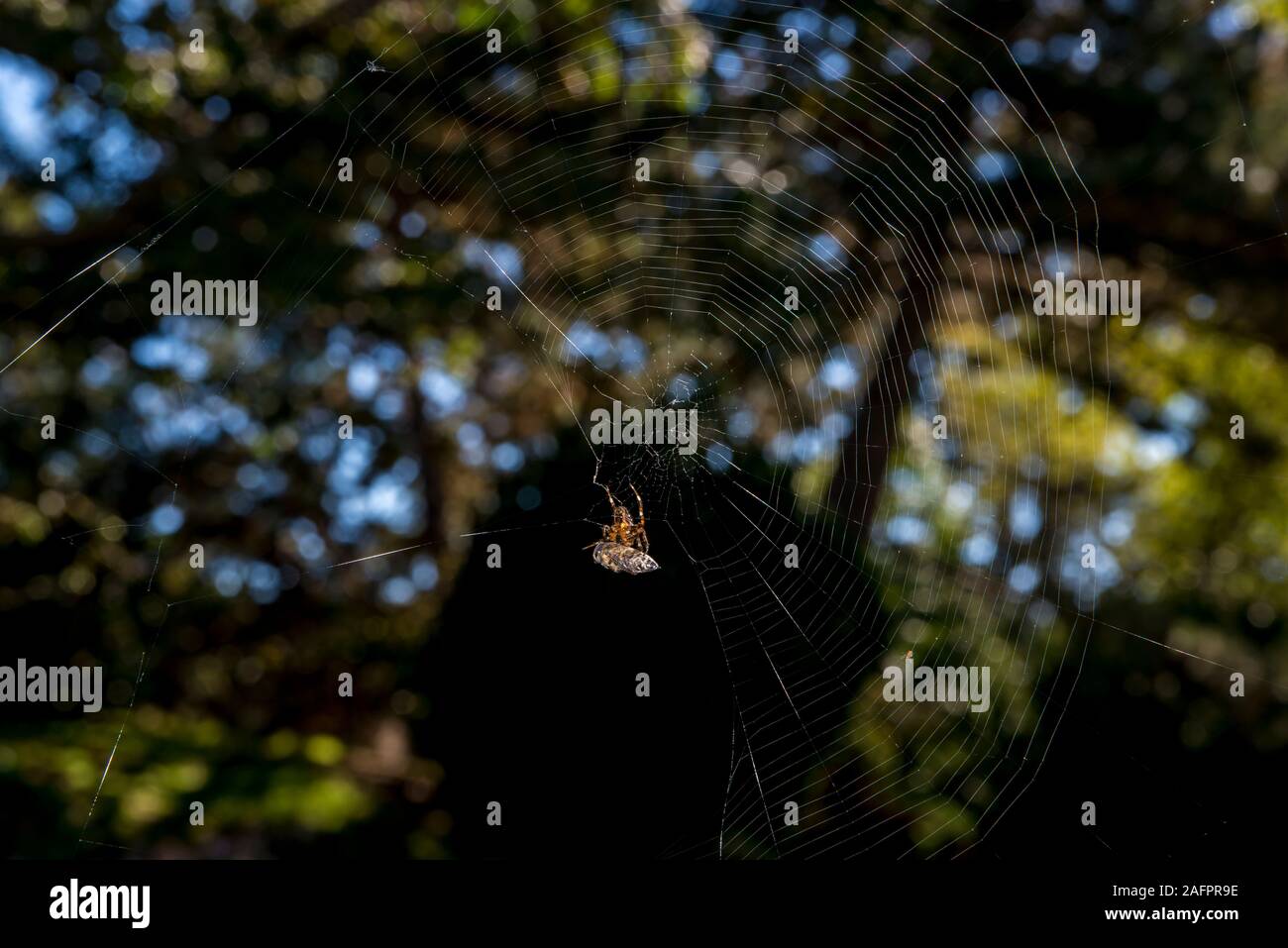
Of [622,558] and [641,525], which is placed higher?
[641,525]

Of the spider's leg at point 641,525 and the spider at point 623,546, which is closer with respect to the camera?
the spider at point 623,546

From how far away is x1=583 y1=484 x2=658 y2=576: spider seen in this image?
9.58ft

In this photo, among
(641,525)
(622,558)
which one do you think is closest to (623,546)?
(622,558)

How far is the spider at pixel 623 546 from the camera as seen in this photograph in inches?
115

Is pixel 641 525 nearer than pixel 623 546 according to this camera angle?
No

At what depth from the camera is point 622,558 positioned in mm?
2926

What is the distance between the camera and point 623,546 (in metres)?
2.97

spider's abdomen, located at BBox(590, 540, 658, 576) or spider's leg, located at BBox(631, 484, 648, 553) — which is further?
spider's leg, located at BBox(631, 484, 648, 553)

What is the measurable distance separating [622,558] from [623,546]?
54 mm

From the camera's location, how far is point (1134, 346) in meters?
5.49

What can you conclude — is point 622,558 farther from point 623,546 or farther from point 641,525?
point 641,525

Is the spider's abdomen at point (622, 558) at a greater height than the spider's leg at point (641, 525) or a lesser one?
lesser

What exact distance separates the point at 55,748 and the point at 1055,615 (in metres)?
4.87

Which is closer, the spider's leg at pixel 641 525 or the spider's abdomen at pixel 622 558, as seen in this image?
the spider's abdomen at pixel 622 558
